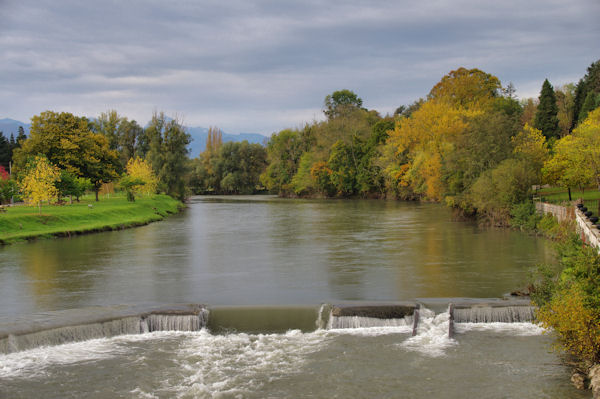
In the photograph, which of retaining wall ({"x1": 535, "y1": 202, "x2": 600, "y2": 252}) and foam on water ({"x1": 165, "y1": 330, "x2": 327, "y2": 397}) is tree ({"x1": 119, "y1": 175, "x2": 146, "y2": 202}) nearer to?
retaining wall ({"x1": 535, "y1": 202, "x2": 600, "y2": 252})

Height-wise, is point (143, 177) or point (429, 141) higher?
point (429, 141)

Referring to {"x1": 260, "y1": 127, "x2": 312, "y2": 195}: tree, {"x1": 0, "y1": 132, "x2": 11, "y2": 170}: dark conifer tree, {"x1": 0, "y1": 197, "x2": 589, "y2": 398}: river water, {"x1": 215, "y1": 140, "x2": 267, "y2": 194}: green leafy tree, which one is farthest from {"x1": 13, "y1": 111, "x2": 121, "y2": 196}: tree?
{"x1": 215, "y1": 140, "x2": 267, "y2": 194}: green leafy tree

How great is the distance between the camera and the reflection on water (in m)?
18.5

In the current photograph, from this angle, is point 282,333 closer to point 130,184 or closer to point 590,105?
point 130,184

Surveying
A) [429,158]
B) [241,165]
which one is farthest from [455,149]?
[241,165]

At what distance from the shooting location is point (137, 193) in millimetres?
67938

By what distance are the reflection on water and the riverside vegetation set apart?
3946mm

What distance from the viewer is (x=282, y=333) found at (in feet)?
49.2

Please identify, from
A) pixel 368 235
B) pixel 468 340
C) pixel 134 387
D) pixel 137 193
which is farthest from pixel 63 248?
pixel 137 193

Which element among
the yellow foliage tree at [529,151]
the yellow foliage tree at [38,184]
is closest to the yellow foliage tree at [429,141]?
the yellow foliage tree at [529,151]

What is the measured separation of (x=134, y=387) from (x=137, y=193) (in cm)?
5941

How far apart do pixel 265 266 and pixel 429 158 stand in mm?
37158

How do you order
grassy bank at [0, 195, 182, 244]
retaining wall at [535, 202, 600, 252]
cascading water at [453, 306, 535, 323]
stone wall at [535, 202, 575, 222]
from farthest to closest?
grassy bank at [0, 195, 182, 244], stone wall at [535, 202, 575, 222], retaining wall at [535, 202, 600, 252], cascading water at [453, 306, 535, 323]

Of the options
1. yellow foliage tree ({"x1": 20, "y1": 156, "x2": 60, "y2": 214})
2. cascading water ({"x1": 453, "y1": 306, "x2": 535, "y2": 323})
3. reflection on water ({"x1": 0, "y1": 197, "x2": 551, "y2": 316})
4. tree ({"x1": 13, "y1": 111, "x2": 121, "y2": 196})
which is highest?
tree ({"x1": 13, "y1": 111, "x2": 121, "y2": 196})
